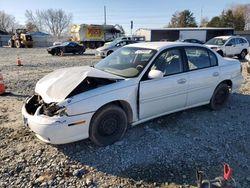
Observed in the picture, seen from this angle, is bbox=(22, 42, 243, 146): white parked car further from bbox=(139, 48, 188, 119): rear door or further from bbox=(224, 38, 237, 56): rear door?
bbox=(224, 38, 237, 56): rear door

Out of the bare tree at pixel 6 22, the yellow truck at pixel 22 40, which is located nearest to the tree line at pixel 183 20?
the bare tree at pixel 6 22

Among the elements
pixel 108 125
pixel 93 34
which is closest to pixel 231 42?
pixel 108 125

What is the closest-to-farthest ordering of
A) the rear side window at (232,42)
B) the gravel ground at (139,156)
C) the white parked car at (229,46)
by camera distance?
the gravel ground at (139,156)
the white parked car at (229,46)
the rear side window at (232,42)

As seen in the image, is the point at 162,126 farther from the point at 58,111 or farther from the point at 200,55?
the point at 58,111

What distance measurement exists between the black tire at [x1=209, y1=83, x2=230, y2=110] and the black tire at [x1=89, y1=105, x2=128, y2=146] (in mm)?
2364

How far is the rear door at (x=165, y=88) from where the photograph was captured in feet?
13.9

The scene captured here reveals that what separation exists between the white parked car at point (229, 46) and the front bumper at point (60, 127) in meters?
13.1

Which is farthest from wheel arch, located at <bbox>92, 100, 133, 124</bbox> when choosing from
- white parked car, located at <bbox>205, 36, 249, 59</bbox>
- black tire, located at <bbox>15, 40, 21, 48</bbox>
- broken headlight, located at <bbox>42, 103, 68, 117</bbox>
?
black tire, located at <bbox>15, 40, 21, 48</bbox>

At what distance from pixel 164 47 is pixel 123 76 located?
39.7 inches

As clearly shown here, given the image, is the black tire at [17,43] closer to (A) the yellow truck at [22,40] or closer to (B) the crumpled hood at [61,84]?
(A) the yellow truck at [22,40]

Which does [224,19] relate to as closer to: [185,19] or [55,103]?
[185,19]

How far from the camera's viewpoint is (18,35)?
123ft

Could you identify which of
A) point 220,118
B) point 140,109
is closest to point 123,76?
point 140,109

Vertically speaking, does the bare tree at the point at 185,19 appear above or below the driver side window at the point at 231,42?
above
